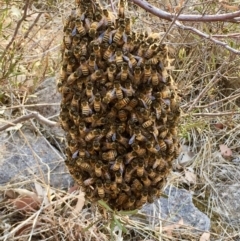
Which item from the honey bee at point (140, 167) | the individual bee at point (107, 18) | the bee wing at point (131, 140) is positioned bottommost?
the honey bee at point (140, 167)

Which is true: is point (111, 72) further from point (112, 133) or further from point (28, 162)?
point (28, 162)

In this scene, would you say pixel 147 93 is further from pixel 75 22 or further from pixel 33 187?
pixel 33 187

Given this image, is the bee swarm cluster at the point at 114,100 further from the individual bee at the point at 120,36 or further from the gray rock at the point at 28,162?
Result: the gray rock at the point at 28,162

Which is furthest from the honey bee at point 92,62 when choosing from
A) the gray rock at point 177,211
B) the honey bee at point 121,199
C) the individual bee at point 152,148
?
A: the gray rock at point 177,211

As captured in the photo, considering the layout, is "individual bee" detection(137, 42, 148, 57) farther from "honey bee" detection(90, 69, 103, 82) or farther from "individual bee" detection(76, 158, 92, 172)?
"individual bee" detection(76, 158, 92, 172)

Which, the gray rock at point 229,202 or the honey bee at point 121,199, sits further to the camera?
the gray rock at point 229,202

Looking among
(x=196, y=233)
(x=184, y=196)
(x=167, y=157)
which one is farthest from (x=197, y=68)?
(x=167, y=157)

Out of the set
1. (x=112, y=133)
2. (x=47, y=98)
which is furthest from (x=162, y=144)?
(x=47, y=98)

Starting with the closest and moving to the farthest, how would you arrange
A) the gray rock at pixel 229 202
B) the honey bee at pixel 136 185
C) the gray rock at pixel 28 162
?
1. the honey bee at pixel 136 185
2. the gray rock at pixel 28 162
3. the gray rock at pixel 229 202
